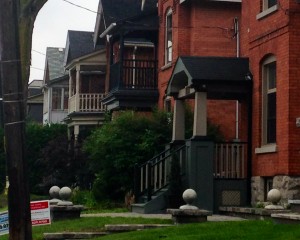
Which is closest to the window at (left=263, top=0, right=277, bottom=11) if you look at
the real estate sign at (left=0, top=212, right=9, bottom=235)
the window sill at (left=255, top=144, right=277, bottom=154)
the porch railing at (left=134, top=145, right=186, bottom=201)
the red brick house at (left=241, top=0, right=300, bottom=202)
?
the red brick house at (left=241, top=0, right=300, bottom=202)

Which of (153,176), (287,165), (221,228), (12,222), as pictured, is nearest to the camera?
(12,222)

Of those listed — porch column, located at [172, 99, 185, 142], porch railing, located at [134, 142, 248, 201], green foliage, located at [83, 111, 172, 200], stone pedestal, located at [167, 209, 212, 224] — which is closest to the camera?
stone pedestal, located at [167, 209, 212, 224]

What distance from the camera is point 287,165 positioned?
19.8m

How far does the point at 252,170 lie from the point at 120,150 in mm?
5331

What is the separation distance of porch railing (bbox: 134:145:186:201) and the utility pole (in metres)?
8.87

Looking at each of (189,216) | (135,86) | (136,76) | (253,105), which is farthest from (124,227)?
(136,76)

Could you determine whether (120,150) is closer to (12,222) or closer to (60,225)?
(60,225)

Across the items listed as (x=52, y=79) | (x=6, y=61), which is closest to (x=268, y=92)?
(x=6, y=61)

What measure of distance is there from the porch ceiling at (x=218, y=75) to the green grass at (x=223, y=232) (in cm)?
576

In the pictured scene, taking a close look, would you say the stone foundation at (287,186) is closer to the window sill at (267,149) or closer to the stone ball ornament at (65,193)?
the window sill at (267,149)

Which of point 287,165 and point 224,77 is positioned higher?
point 224,77

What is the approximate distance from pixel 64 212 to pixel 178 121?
5090 mm

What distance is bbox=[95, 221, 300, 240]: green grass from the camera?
543 inches

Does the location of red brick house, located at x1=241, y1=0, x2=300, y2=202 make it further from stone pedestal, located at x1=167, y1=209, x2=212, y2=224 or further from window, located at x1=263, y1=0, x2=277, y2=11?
stone pedestal, located at x1=167, y1=209, x2=212, y2=224
